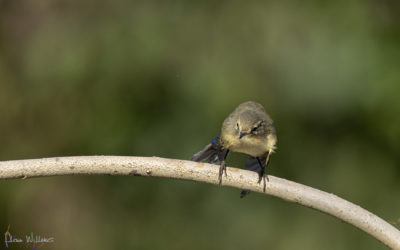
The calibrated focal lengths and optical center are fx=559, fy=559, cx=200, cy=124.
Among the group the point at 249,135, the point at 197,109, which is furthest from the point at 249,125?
the point at 197,109

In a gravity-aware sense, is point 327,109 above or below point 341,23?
below

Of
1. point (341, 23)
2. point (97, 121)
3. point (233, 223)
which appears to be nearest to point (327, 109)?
point (341, 23)

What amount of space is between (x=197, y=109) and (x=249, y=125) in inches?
86.3

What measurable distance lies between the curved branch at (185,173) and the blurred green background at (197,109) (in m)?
2.79

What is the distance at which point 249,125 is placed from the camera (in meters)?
3.75

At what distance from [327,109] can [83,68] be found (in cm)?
263

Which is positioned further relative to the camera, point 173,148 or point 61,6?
point 61,6

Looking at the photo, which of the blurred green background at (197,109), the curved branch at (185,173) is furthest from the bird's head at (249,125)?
the blurred green background at (197,109)

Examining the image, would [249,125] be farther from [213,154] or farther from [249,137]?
[213,154]

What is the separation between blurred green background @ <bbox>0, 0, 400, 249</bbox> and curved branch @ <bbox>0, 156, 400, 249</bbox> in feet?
9.16

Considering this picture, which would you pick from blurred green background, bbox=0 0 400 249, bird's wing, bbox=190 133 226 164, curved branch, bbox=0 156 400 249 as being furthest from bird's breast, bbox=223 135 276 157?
blurred green background, bbox=0 0 400 249

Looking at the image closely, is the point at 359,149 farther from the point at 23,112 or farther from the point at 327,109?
the point at 23,112

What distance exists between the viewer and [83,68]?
19.8ft

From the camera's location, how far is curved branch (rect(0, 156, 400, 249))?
104 inches
